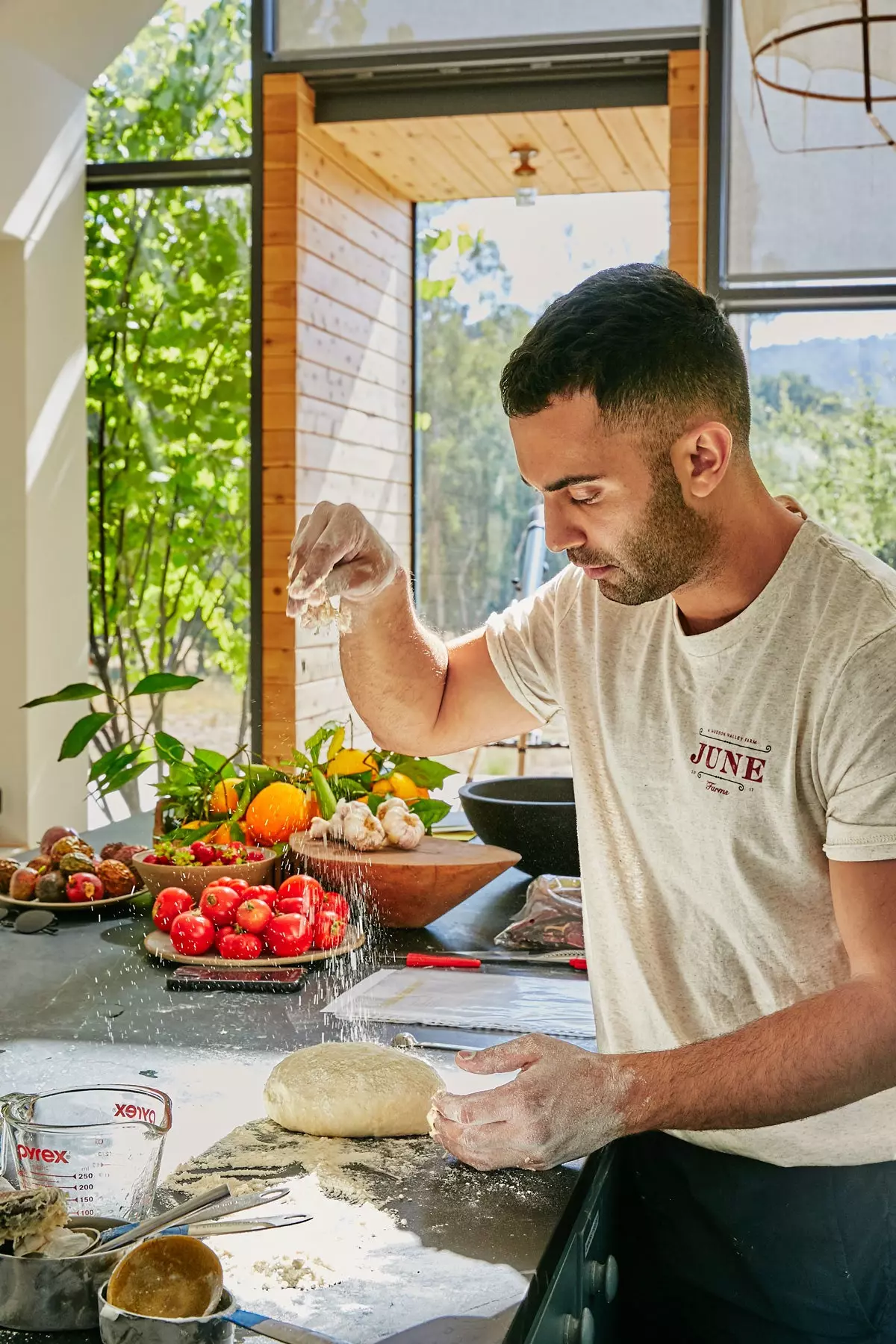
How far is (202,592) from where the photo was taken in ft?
16.6

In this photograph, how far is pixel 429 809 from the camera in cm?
212

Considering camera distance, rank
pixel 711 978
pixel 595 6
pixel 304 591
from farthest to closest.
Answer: pixel 595 6 < pixel 304 591 < pixel 711 978

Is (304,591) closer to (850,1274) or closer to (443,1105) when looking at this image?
(443,1105)

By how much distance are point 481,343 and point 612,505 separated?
4.33 meters

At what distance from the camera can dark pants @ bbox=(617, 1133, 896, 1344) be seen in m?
1.26

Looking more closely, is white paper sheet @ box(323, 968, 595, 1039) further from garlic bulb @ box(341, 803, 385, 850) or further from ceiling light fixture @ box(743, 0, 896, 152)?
ceiling light fixture @ box(743, 0, 896, 152)

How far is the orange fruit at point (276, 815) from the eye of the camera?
2012mm

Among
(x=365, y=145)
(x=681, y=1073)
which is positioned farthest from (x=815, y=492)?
(x=681, y=1073)

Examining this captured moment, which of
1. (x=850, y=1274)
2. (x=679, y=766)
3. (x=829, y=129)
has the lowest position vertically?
(x=850, y=1274)

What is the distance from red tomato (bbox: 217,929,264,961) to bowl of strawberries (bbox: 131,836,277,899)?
0.13m

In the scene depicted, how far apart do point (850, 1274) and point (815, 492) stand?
3.55 metres

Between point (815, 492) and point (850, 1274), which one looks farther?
point (815, 492)

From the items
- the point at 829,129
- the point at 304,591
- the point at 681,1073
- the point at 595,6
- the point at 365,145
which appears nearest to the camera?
the point at 681,1073

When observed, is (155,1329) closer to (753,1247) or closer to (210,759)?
(753,1247)
